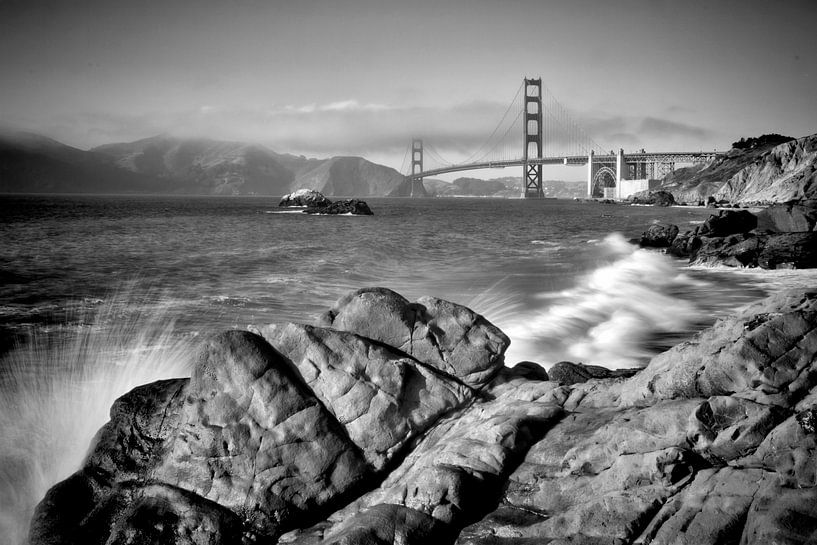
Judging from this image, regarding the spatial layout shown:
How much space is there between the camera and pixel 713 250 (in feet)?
67.8

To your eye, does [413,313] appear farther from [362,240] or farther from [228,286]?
[362,240]

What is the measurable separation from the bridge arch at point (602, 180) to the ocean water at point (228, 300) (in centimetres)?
8205

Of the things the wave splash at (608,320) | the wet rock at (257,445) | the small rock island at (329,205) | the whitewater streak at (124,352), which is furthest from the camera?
the small rock island at (329,205)

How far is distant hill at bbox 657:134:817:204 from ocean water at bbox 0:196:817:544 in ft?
89.7

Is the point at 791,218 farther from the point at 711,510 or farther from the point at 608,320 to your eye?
the point at 711,510

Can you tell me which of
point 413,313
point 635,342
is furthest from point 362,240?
point 413,313

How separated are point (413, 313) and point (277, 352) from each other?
1.25 meters

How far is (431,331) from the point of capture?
518 cm

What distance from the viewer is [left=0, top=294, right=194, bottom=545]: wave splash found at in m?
5.15

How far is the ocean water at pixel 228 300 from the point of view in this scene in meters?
6.43

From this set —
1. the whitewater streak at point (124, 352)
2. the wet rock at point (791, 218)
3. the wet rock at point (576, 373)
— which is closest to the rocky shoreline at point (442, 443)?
the wet rock at point (576, 373)

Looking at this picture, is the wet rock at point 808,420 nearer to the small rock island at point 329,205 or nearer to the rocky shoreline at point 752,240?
the rocky shoreline at point 752,240

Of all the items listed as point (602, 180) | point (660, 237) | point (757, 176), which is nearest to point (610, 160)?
point (602, 180)

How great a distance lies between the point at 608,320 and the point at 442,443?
28.0 feet
